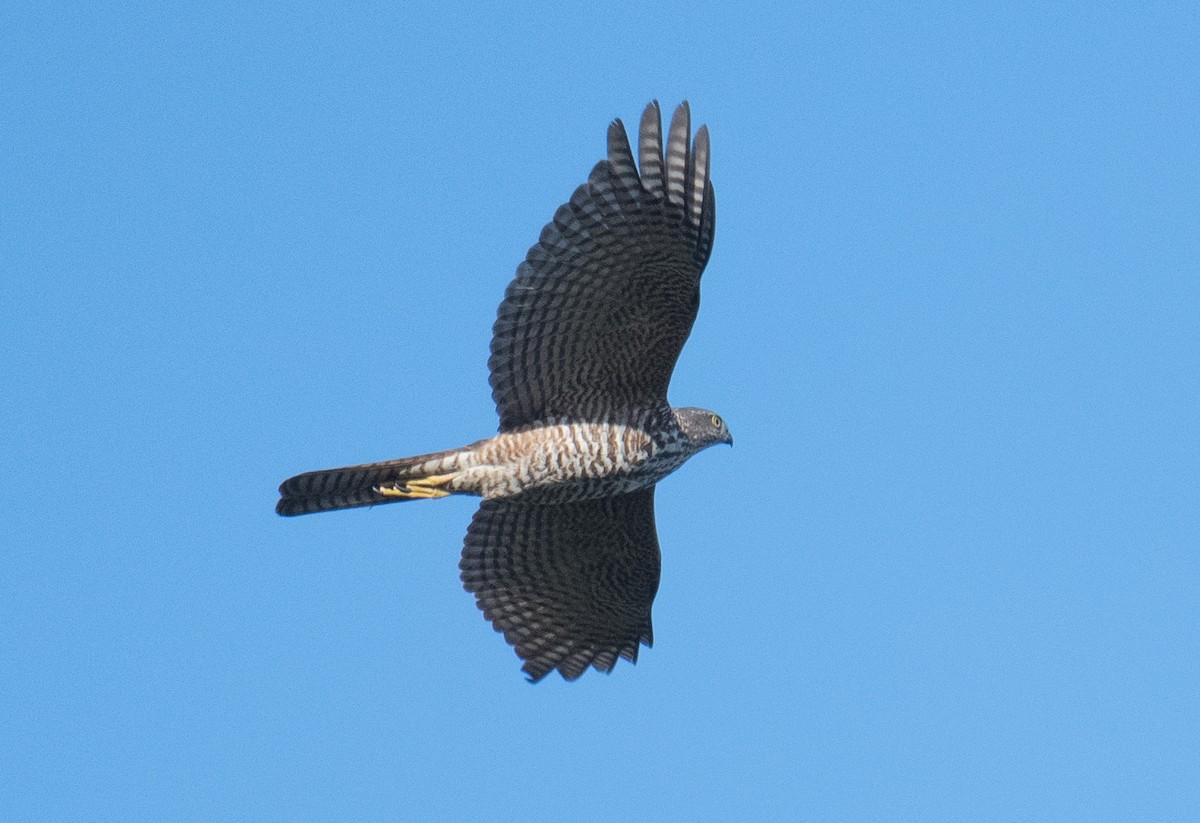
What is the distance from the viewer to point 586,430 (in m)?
11.7

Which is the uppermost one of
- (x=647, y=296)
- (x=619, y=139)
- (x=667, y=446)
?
(x=619, y=139)

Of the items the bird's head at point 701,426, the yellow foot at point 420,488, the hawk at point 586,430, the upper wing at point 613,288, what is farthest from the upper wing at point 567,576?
the upper wing at point 613,288

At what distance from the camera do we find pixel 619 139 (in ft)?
36.0

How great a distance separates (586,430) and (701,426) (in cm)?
94

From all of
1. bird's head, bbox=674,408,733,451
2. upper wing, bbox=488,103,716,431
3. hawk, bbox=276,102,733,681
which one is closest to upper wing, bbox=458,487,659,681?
hawk, bbox=276,102,733,681

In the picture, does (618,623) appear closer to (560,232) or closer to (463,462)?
(463,462)

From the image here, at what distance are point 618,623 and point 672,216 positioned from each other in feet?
11.3

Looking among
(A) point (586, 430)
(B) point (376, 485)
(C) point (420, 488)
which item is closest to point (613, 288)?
(A) point (586, 430)

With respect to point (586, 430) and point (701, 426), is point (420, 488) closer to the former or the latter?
point (586, 430)

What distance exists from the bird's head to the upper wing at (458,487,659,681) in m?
A: 0.62

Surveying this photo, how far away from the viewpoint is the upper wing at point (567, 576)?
1260 cm

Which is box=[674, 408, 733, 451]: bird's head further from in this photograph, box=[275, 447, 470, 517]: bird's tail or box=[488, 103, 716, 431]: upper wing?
box=[275, 447, 470, 517]: bird's tail

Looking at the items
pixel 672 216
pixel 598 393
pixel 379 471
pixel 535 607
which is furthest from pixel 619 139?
pixel 535 607

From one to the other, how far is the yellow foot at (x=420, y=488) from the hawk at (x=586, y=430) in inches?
0.5
